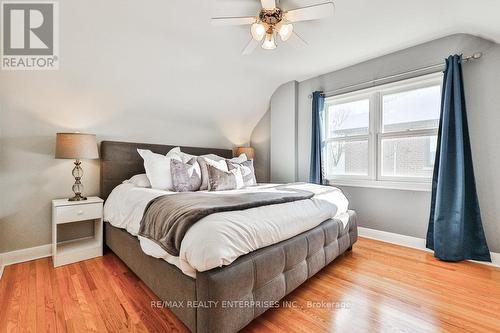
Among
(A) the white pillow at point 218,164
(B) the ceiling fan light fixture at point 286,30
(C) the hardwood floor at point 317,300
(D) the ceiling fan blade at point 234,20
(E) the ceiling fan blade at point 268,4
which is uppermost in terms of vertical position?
(E) the ceiling fan blade at point 268,4

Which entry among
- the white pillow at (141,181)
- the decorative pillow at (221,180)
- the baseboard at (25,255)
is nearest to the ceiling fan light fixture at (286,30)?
the decorative pillow at (221,180)

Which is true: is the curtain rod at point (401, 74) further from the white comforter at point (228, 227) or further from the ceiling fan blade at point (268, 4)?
the ceiling fan blade at point (268, 4)

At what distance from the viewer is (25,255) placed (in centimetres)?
235

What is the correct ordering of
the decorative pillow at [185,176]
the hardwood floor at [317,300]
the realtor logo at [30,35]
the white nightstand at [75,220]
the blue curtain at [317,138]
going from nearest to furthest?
the hardwood floor at [317,300]
the realtor logo at [30,35]
the white nightstand at [75,220]
the decorative pillow at [185,176]
the blue curtain at [317,138]

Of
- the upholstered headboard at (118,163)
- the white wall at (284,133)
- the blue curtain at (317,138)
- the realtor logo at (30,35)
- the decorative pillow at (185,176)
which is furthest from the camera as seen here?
the white wall at (284,133)

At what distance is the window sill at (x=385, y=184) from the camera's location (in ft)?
8.73

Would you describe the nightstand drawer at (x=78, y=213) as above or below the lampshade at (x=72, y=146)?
below

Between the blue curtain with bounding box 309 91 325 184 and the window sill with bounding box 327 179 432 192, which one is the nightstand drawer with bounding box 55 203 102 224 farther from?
the window sill with bounding box 327 179 432 192

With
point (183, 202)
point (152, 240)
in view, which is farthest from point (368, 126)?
point (152, 240)

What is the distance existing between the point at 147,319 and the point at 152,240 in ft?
1.58

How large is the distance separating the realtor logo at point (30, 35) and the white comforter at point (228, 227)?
1.47m

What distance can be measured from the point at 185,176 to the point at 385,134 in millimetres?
2556

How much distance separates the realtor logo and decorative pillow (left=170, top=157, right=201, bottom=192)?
1.50m

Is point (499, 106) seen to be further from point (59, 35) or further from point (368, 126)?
point (59, 35)
